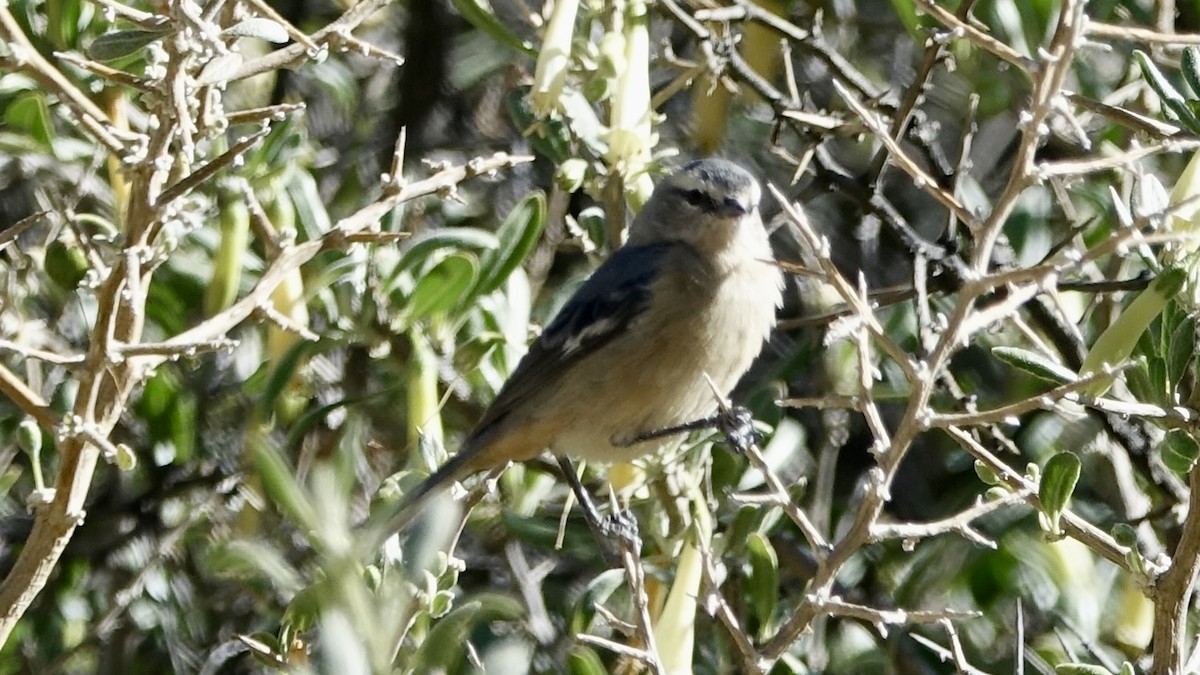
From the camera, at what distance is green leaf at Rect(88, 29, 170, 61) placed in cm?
254

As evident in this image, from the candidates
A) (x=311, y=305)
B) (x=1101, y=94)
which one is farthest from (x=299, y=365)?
(x=1101, y=94)

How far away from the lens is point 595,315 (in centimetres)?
420

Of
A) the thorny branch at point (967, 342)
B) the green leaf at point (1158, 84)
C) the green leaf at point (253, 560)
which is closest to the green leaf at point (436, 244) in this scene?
the green leaf at point (253, 560)

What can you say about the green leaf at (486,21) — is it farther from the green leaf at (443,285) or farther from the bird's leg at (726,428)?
the bird's leg at (726,428)

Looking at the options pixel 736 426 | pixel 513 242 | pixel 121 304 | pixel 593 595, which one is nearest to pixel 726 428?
pixel 736 426

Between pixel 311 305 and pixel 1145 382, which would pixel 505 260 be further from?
pixel 1145 382

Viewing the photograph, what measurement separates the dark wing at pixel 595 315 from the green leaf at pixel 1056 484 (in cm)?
181

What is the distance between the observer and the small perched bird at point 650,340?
4066 millimetres

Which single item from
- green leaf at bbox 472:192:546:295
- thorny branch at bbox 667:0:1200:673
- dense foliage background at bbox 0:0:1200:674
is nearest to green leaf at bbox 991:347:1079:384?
dense foliage background at bbox 0:0:1200:674

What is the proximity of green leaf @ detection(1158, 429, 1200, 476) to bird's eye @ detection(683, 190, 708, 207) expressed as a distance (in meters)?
2.02

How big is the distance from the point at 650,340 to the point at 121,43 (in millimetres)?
1898

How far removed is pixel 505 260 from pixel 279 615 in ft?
3.88

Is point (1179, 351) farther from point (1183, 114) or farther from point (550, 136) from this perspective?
point (550, 136)

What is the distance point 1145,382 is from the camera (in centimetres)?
255
